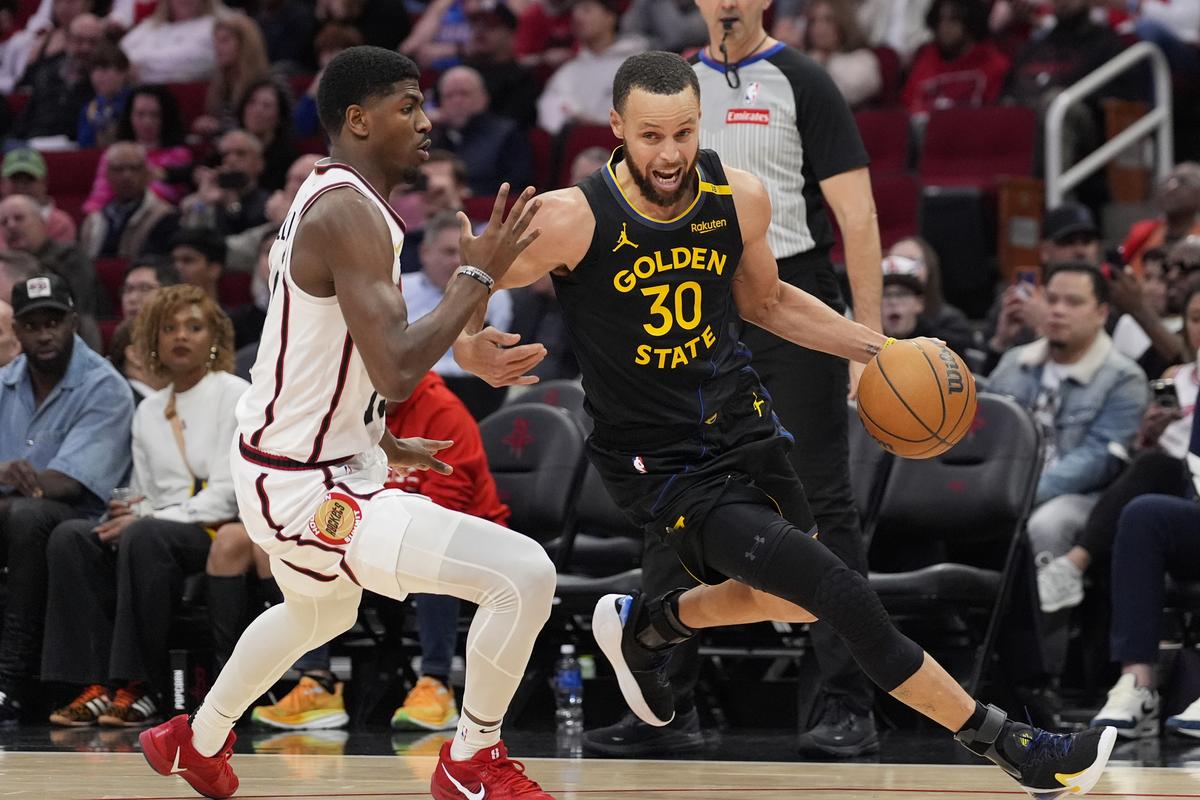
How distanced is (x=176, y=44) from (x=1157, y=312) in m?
8.12

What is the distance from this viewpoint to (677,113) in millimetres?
4441

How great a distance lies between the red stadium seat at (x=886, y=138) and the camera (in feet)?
34.4

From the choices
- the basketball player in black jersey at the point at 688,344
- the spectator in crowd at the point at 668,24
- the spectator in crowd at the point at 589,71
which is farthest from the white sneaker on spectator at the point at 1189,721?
the spectator in crowd at the point at 668,24

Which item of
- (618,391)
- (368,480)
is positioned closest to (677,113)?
(618,391)

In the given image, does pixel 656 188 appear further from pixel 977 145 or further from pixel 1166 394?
pixel 977 145

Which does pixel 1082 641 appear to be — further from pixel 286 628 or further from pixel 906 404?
pixel 286 628

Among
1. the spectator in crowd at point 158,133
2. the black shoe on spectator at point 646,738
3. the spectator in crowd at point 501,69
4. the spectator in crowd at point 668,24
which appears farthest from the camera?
the spectator in crowd at point 158,133

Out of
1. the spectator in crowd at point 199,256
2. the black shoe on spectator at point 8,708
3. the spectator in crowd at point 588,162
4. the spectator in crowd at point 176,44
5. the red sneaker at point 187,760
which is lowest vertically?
the black shoe on spectator at point 8,708

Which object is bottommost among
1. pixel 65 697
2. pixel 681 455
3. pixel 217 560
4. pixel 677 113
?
pixel 65 697

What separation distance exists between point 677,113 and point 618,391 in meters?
0.75

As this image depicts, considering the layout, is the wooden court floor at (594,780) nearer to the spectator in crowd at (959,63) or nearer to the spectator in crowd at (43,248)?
the spectator in crowd at (43,248)

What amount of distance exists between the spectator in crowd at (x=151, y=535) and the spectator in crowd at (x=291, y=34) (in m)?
6.35

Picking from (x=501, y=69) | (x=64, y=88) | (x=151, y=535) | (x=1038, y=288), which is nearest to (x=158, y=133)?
(x=64, y=88)

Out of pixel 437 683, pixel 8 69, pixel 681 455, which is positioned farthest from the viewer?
pixel 8 69
